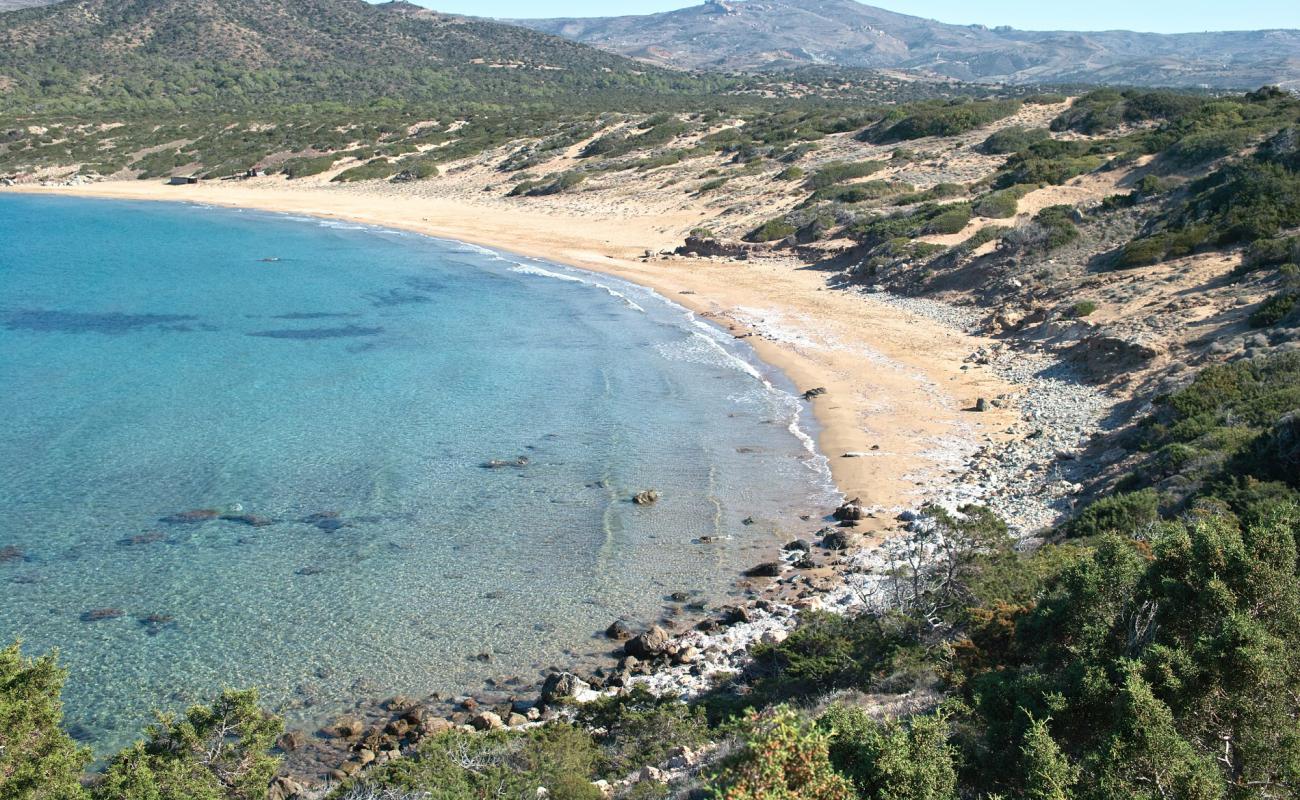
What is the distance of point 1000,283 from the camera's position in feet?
104

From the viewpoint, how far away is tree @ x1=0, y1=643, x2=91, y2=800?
294 inches

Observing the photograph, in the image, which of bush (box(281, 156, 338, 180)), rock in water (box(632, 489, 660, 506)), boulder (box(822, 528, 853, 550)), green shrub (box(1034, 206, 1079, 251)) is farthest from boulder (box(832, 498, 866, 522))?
bush (box(281, 156, 338, 180))

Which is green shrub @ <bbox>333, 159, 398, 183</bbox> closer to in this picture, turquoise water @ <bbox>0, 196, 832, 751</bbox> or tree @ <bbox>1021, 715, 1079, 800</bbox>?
turquoise water @ <bbox>0, 196, 832, 751</bbox>

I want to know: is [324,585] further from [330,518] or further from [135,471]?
[135,471]

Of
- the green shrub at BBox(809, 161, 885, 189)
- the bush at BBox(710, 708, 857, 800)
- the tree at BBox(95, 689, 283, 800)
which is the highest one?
the green shrub at BBox(809, 161, 885, 189)

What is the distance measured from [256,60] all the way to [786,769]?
423 ft

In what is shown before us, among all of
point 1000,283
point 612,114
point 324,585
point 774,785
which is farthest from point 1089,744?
point 612,114

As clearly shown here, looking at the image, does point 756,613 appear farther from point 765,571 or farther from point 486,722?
point 486,722

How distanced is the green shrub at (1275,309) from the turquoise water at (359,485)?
34.4 ft

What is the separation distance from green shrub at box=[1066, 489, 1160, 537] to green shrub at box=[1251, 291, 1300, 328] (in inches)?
391

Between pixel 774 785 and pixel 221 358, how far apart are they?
26.8 meters

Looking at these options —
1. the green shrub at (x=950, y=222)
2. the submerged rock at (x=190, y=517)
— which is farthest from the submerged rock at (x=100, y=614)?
the green shrub at (x=950, y=222)

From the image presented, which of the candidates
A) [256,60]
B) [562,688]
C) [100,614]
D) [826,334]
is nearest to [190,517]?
[100,614]

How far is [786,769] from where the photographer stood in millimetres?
6273
